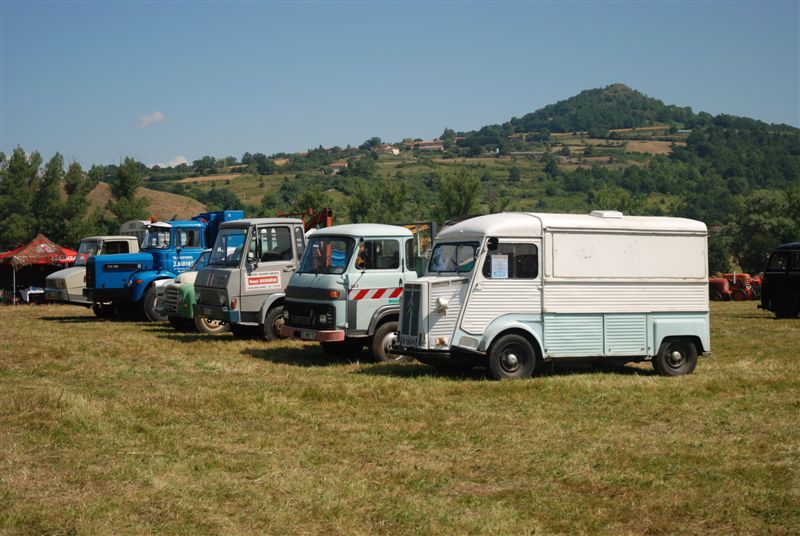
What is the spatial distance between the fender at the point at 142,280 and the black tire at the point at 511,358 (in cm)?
1382

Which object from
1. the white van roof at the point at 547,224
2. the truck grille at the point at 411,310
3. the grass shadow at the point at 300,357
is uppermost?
the white van roof at the point at 547,224

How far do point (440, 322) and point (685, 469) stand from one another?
5507 mm

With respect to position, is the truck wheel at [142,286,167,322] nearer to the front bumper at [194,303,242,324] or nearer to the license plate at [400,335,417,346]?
the front bumper at [194,303,242,324]

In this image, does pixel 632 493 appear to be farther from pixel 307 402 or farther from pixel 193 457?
pixel 307 402

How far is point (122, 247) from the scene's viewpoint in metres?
27.8

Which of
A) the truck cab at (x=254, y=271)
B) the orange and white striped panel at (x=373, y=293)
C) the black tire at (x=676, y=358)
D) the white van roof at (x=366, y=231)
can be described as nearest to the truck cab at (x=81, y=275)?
the truck cab at (x=254, y=271)

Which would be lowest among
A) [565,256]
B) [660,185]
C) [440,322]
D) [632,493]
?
[632,493]

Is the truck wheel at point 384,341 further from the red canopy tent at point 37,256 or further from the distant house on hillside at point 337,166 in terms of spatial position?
the distant house on hillside at point 337,166

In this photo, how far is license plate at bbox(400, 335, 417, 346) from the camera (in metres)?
13.4

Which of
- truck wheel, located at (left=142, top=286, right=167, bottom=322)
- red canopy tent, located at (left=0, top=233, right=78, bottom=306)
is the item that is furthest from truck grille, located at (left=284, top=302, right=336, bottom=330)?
red canopy tent, located at (left=0, top=233, right=78, bottom=306)

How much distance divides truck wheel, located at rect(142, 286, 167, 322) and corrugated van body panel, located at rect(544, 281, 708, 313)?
14.1 metres

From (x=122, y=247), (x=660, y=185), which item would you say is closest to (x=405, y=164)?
(x=660, y=185)

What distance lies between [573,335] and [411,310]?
2.47 metres

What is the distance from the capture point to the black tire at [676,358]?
14.1 m
